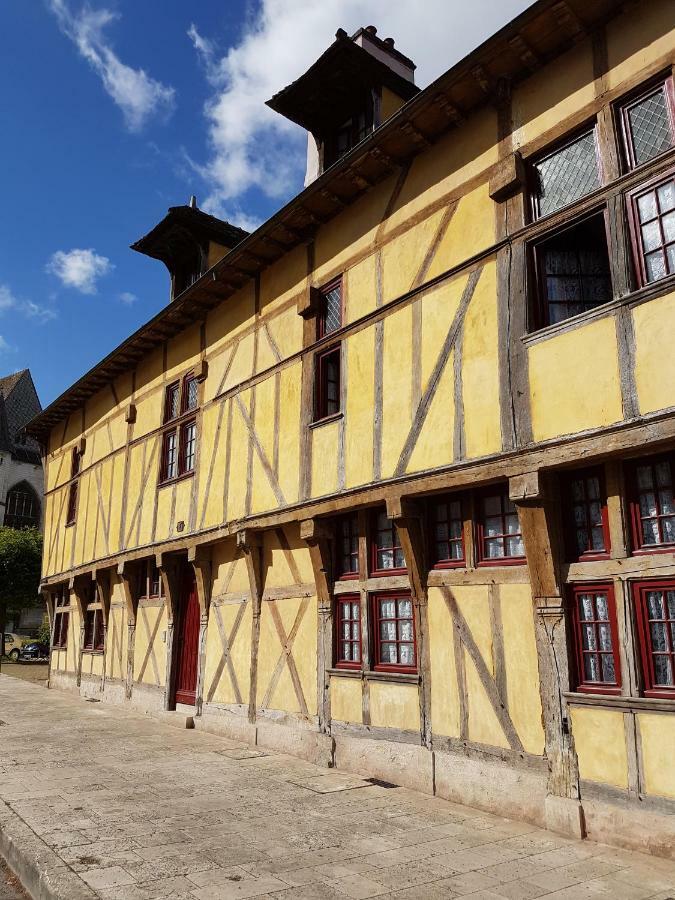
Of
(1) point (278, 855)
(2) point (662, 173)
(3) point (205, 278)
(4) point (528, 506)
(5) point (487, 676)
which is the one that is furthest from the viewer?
(3) point (205, 278)

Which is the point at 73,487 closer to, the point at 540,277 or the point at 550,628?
the point at 540,277

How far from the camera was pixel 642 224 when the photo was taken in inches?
205

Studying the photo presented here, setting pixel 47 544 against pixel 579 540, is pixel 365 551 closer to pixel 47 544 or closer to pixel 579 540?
pixel 579 540

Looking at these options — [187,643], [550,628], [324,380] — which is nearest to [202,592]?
[187,643]

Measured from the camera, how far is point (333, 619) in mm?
7668

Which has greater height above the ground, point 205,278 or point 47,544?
point 205,278

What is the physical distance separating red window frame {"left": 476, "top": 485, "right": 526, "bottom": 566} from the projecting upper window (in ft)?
8.13

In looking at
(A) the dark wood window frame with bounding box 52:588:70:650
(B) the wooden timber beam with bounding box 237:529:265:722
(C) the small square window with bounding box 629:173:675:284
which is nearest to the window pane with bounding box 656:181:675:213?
(C) the small square window with bounding box 629:173:675:284

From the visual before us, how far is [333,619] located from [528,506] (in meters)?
3.10

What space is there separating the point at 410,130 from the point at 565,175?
191 cm

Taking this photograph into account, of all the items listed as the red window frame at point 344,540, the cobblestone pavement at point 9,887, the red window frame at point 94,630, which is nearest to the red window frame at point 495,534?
the red window frame at point 344,540

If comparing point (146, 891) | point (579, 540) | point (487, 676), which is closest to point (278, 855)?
point (146, 891)

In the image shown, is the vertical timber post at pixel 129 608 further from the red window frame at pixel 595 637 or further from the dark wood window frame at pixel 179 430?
the red window frame at pixel 595 637

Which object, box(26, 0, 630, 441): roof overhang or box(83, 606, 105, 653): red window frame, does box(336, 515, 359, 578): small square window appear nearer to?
box(26, 0, 630, 441): roof overhang
